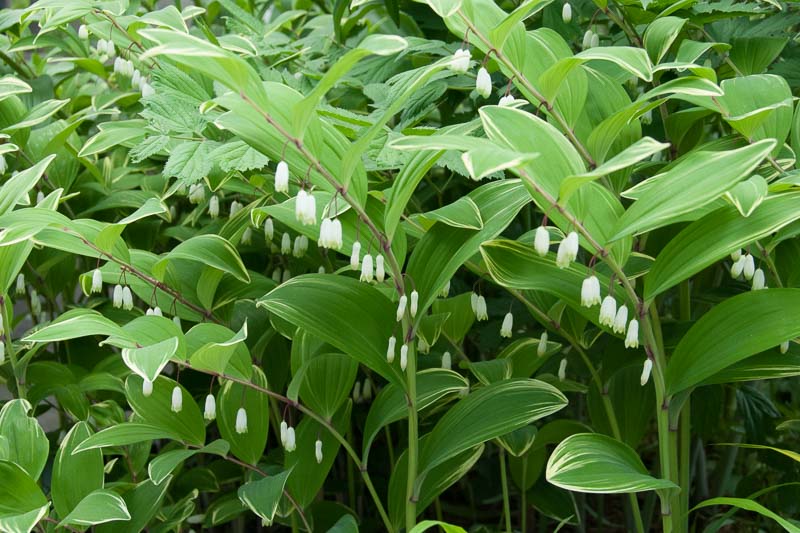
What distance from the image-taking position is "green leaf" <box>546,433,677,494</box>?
1.03 metres

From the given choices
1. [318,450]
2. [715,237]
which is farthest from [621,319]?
[318,450]

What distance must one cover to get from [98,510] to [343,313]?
0.46m

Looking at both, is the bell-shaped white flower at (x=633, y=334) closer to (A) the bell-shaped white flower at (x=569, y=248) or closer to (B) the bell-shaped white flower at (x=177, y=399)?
(A) the bell-shaped white flower at (x=569, y=248)

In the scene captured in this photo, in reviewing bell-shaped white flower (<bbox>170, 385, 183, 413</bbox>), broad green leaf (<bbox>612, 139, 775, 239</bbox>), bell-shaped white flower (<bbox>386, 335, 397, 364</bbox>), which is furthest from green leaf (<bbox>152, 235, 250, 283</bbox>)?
broad green leaf (<bbox>612, 139, 775, 239</bbox>)

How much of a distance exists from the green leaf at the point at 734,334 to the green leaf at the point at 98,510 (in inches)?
31.8

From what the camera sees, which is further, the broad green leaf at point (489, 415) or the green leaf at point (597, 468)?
the broad green leaf at point (489, 415)

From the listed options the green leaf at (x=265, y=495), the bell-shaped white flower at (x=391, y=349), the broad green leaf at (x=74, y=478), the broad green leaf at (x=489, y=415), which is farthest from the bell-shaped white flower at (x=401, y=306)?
the broad green leaf at (x=74, y=478)

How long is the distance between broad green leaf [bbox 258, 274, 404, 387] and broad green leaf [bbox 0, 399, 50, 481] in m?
0.48

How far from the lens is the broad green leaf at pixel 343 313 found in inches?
45.5

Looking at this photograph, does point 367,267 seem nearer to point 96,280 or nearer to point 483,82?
point 483,82

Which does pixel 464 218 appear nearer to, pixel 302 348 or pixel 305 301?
pixel 305 301

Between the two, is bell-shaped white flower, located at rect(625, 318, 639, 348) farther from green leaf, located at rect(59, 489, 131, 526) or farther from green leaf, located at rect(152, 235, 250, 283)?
green leaf, located at rect(59, 489, 131, 526)

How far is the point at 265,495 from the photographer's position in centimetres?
125

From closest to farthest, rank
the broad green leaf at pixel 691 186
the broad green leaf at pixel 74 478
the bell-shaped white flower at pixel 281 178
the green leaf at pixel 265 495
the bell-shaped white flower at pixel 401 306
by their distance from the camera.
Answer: the broad green leaf at pixel 691 186 → the bell-shaped white flower at pixel 281 178 → the bell-shaped white flower at pixel 401 306 → the green leaf at pixel 265 495 → the broad green leaf at pixel 74 478
